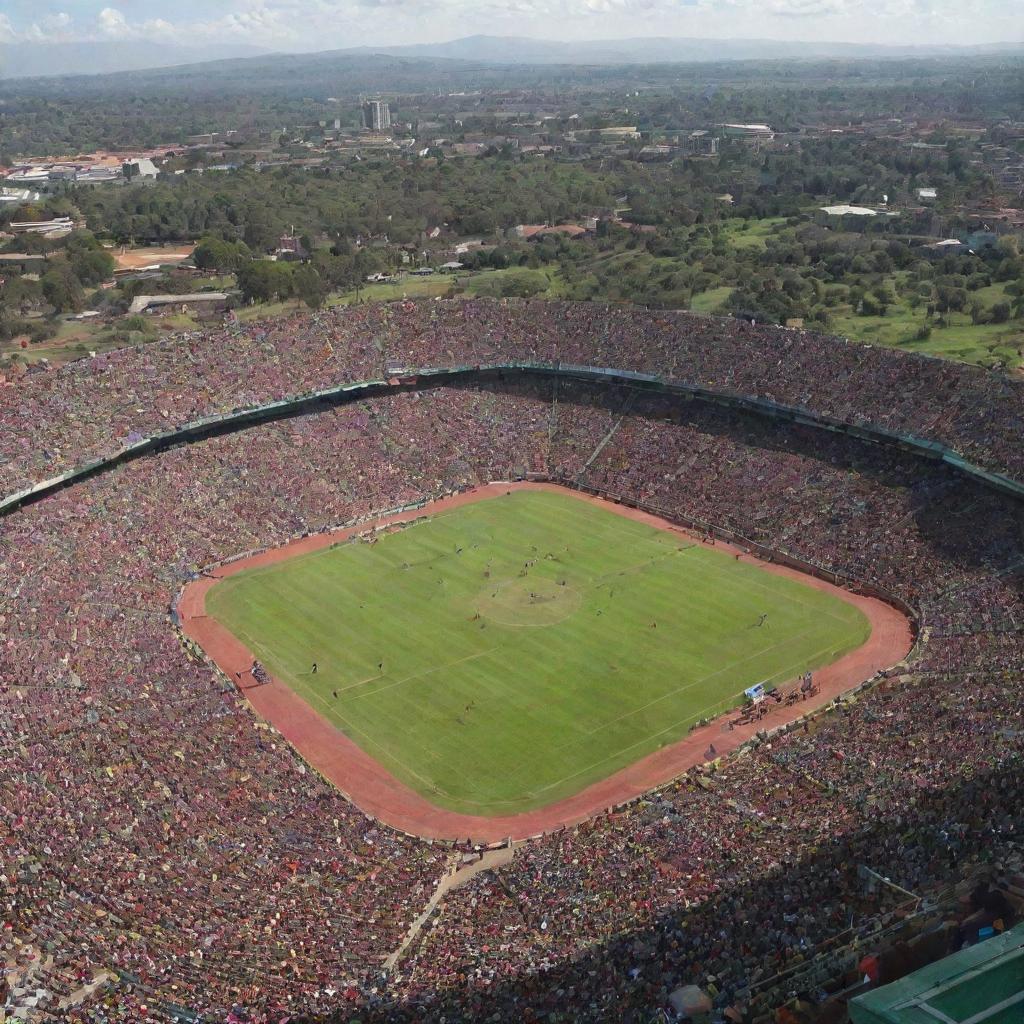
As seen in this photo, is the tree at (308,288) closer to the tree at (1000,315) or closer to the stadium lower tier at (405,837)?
the stadium lower tier at (405,837)

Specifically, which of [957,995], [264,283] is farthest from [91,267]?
[957,995]

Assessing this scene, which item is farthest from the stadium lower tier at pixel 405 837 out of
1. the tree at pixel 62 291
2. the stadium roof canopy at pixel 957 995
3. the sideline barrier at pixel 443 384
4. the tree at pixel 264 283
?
the tree at pixel 62 291

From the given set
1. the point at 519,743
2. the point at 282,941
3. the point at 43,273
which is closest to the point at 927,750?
the point at 519,743

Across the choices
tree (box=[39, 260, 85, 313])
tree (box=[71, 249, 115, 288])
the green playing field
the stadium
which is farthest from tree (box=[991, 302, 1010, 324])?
tree (box=[71, 249, 115, 288])

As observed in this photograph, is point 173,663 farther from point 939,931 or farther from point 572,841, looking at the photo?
point 939,931

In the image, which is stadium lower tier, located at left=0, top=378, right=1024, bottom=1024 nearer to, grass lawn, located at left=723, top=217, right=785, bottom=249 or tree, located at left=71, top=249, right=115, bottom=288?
tree, located at left=71, top=249, right=115, bottom=288

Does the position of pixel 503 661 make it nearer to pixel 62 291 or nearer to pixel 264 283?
pixel 264 283

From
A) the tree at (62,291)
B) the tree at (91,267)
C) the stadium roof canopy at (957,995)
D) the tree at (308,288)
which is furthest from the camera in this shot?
the tree at (91,267)
